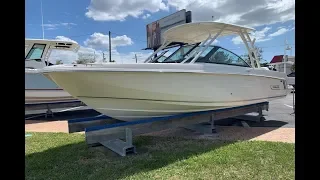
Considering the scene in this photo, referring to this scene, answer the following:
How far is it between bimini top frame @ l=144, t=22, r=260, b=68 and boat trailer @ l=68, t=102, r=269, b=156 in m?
1.20

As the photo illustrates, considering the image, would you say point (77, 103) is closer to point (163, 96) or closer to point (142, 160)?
point (163, 96)

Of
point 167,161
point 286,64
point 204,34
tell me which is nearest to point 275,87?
point 204,34

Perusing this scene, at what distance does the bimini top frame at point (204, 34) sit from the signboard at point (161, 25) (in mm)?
15430

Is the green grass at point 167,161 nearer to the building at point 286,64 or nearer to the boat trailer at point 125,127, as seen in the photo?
the boat trailer at point 125,127

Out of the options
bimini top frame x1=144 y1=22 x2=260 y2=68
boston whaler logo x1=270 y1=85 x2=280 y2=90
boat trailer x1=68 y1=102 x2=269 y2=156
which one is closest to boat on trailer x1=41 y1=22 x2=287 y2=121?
bimini top frame x1=144 y1=22 x2=260 y2=68

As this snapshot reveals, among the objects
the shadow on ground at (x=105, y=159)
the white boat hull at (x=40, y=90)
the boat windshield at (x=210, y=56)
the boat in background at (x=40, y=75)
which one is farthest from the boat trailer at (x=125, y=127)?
the white boat hull at (x=40, y=90)

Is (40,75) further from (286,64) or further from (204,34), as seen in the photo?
(286,64)

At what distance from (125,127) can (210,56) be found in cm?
237

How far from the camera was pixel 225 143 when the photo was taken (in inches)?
187

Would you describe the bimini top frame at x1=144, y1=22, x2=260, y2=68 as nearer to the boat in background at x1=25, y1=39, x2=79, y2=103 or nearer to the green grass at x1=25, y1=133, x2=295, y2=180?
the green grass at x1=25, y1=133, x2=295, y2=180

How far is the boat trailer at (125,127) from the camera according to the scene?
402 centimetres

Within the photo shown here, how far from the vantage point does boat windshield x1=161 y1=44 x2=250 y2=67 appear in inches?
207

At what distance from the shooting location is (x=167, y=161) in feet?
12.3
